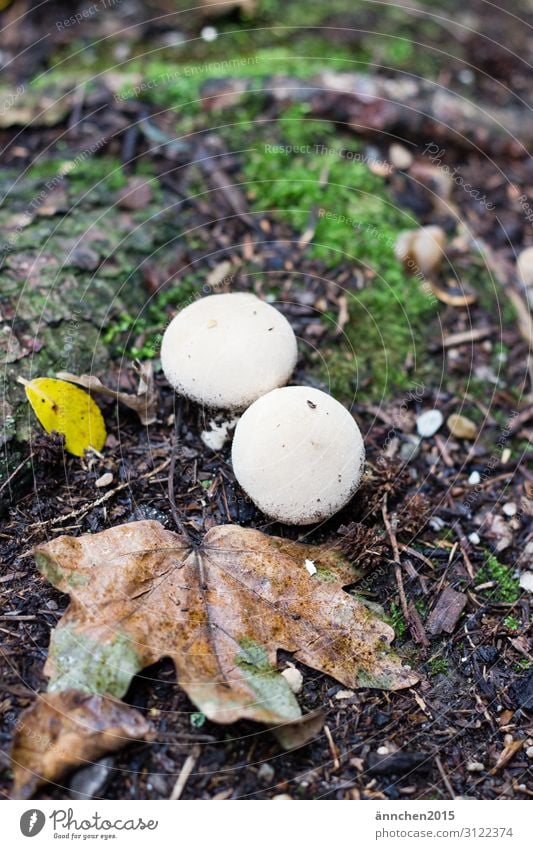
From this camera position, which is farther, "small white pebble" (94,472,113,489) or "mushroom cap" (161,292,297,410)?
"small white pebble" (94,472,113,489)

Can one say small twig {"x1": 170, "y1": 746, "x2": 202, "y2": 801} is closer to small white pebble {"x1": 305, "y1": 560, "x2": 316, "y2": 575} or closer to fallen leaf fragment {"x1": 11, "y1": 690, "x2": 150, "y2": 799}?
fallen leaf fragment {"x1": 11, "y1": 690, "x2": 150, "y2": 799}

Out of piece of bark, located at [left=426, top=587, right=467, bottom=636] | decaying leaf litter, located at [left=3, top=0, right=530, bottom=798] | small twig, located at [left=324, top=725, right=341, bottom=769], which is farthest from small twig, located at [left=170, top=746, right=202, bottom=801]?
piece of bark, located at [left=426, top=587, right=467, bottom=636]

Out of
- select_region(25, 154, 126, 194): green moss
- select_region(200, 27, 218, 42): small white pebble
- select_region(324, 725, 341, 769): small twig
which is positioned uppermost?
select_region(200, 27, 218, 42): small white pebble

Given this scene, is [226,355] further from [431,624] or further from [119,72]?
[119,72]

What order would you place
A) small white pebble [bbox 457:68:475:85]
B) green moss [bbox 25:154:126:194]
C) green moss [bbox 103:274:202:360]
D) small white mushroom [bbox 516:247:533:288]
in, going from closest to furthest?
green moss [bbox 103:274:202:360] → green moss [bbox 25:154:126:194] → small white mushroom [bbox 516:247:533:288] → small white pebble [bbox 457:68:475:85]
